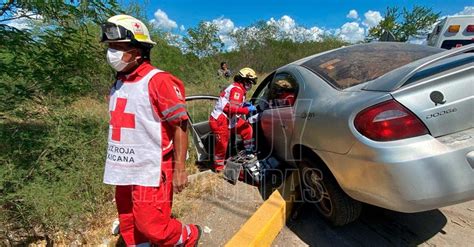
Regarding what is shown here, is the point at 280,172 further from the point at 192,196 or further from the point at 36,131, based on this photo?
the point at 36,131

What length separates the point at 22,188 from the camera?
277 centimetres

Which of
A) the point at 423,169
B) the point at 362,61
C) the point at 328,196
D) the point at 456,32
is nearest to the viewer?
the point at 423,169

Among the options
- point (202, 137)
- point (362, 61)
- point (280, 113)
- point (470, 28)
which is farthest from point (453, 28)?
point (202, 137)

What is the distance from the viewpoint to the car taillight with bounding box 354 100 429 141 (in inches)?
75.7

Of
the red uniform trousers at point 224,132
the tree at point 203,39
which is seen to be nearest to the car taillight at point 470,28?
the red uniform trousers at point 224,132

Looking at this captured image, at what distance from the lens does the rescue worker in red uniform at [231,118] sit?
14.4 feet

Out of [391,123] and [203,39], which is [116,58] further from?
[203,39]

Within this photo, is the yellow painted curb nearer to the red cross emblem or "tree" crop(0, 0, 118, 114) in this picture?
the red cross emblem

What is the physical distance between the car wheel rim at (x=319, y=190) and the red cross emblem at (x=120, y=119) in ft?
5.18

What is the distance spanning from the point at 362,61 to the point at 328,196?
1220 mm

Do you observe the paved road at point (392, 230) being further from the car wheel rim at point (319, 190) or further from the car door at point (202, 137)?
the car door at point (202, 137)

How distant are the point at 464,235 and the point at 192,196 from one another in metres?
2.56

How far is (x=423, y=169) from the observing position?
186cm

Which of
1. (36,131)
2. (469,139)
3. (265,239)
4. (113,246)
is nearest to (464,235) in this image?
(469,139)
